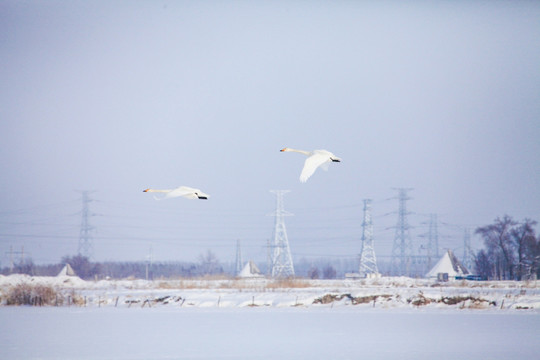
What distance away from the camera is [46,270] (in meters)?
90.8

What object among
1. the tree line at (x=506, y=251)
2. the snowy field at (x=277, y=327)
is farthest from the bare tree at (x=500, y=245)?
the snowy field at (x=277, y=327)

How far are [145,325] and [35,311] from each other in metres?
6.82

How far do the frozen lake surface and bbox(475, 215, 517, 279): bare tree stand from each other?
37.8m

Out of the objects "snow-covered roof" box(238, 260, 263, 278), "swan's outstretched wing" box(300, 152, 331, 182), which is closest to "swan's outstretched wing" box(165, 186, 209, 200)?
"swan's outstretched wing" box(300, 152, 331, 182)

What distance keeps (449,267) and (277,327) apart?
40.5 metres

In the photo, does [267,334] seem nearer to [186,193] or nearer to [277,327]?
[277,327]

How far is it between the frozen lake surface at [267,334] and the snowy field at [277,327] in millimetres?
25

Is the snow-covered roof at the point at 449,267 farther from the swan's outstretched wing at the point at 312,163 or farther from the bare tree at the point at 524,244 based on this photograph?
the swan's outstretched wing at the point at 312,163

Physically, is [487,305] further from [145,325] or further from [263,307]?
[145,325]

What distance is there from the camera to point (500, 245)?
2596 inches

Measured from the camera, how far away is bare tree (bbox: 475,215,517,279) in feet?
211

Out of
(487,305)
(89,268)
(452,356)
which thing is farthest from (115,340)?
(89,268)

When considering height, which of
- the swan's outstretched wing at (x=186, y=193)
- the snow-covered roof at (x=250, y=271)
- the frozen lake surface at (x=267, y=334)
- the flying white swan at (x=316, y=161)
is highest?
the flying white swan at (x=316, y=161)

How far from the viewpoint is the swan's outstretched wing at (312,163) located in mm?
16594
